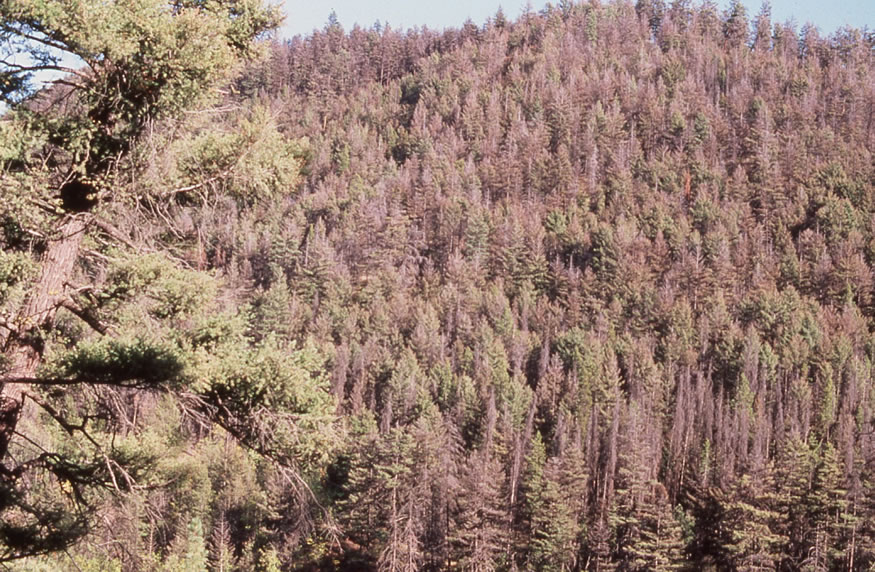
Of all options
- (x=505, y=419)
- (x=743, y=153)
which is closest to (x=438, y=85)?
(x=743, y=153)

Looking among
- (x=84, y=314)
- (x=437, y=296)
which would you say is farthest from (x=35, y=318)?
(x=437, y=296)

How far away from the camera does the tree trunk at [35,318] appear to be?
5.74 metres

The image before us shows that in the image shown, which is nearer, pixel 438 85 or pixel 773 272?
pixel 773 272

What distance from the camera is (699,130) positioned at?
472 feet

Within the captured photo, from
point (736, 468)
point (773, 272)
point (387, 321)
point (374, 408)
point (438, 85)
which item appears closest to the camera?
point (736, 468)

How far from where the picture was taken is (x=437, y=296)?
106312 millimetres

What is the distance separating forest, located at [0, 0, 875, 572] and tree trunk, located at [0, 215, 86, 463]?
0.08 feet

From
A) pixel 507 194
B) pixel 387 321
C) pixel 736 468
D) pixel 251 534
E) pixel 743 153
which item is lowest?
pixel 251 534

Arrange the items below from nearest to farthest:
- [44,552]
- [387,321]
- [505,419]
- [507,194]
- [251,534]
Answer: [44,552], [251,534], [505,419], [387,321], [507,194]

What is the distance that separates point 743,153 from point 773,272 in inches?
→ 1669

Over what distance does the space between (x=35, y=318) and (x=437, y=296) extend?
100576mm

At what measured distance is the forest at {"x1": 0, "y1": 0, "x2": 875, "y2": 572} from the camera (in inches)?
230

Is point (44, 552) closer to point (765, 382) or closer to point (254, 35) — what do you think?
point (254, 35)

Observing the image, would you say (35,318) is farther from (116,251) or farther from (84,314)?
(116,251)
